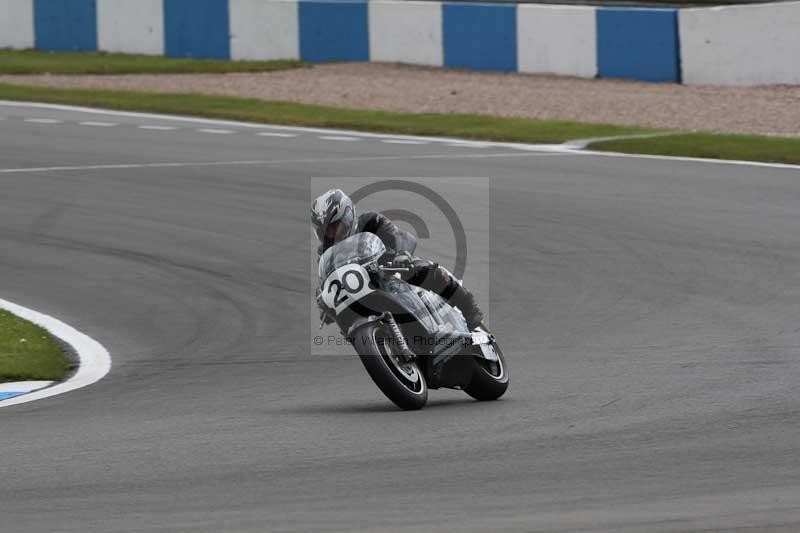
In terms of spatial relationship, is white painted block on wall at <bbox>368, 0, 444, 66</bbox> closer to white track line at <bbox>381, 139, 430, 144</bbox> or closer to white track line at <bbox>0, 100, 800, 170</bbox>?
white track line at <bbox>0, 100, 800, 170</bbox>

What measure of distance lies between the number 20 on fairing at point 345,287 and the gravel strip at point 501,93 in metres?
13.4

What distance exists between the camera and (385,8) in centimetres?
2869

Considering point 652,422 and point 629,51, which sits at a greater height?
point 629,51

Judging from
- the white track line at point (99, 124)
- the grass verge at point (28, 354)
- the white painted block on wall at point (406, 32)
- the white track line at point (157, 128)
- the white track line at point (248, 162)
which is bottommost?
the grass verge at point (28, 354)

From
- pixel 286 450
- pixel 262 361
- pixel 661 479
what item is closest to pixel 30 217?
pixel 262 361

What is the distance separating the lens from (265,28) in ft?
98.7

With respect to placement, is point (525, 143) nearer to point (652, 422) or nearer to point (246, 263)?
point (246, 263)

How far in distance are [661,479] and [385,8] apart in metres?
22.8

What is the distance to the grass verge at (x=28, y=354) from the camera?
32.5 ft

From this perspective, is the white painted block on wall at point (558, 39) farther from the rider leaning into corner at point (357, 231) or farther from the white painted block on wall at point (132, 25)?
the rider leaning into corner at point (357, 231)

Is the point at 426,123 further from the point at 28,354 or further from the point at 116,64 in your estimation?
the point at 28,354

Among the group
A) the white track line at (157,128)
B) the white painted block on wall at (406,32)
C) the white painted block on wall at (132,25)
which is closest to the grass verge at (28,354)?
the white track line at (157,128)

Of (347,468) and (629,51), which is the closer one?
(347,468)

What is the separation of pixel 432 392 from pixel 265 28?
21.5m
